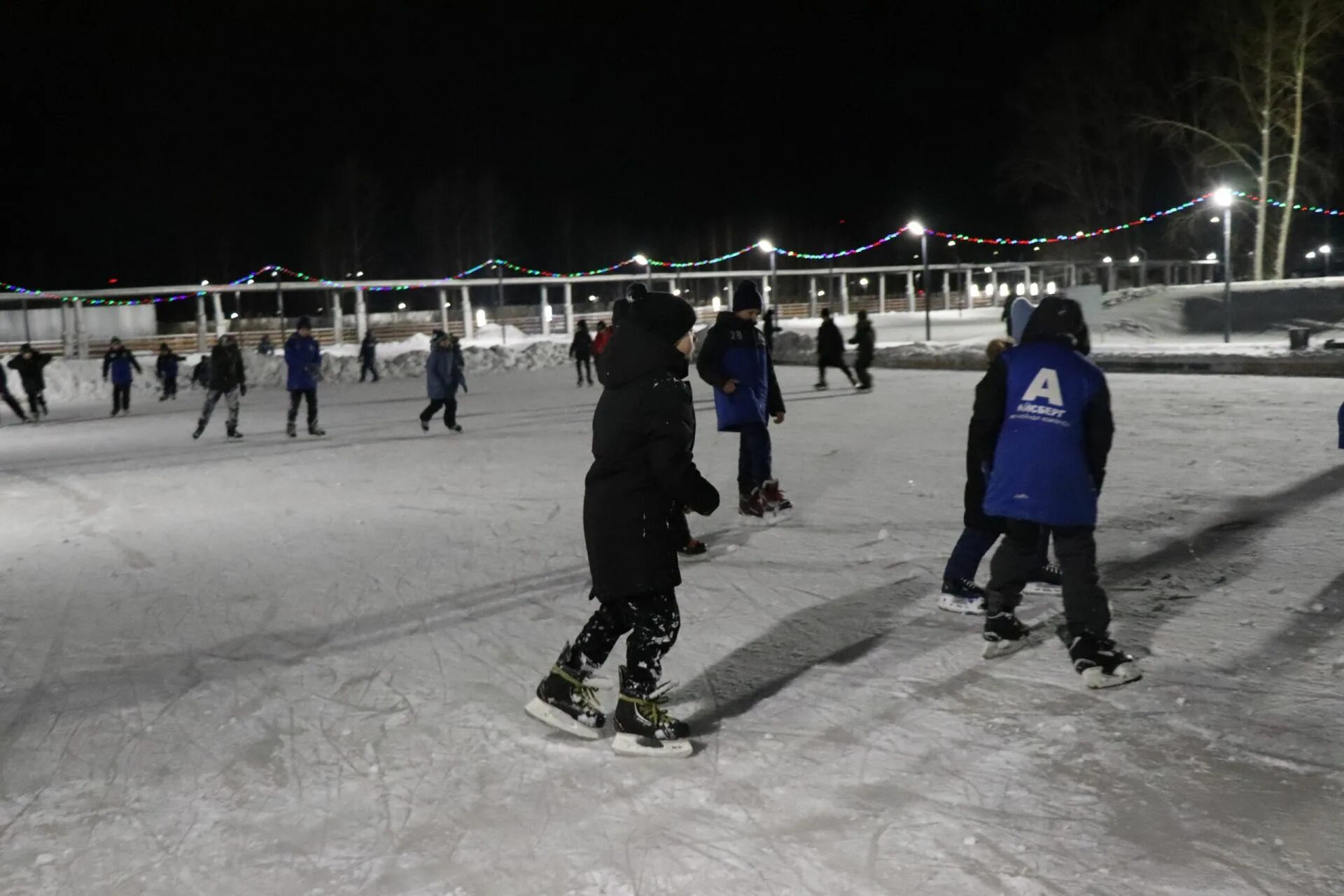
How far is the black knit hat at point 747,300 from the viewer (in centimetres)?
712

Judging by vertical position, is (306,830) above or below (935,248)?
below

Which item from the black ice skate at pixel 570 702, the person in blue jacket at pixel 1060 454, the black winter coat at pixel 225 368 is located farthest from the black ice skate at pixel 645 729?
the black winter coat at pixel 225 368

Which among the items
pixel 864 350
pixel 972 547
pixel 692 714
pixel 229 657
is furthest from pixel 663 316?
pixel 864 350

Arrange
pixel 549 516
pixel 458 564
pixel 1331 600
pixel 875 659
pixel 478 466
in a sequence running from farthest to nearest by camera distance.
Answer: pixel 478 466, pixel 549 516, pixel 458 564, pixel 1331 600, pixel 875 659

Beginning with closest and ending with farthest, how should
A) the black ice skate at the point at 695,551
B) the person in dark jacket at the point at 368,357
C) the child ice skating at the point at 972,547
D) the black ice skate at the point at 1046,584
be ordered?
the child ice skating at the point at 972,547 → the black ice skate at the point at 1046,584 → the black ice skate at the point at 695,551 → the person in dark jacket at the point at 368,357

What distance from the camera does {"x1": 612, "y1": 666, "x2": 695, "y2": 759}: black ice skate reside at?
12.0 feet

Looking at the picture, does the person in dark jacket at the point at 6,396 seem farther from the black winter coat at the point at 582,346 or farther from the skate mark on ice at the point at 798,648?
the skate mark on ice at the point at 798,648

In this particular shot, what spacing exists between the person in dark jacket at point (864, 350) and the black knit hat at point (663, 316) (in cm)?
1515

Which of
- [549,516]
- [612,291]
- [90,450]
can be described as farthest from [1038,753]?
[612,291]

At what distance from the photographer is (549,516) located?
8.02 metres

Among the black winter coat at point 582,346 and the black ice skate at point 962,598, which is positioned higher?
the black winter coat at point 582,346

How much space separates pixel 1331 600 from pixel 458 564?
173 inches

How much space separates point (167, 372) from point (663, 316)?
2314 cm

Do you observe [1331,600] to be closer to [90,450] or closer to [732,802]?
[732,802]
